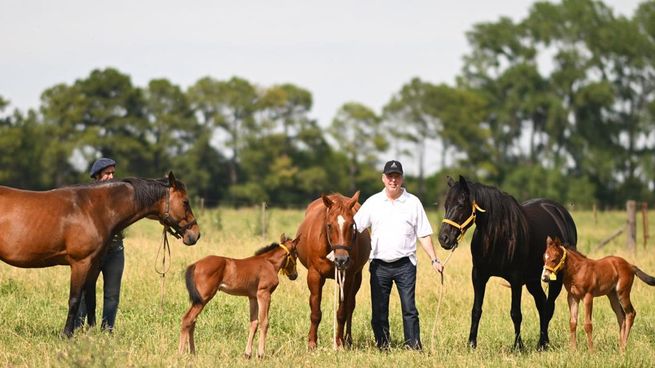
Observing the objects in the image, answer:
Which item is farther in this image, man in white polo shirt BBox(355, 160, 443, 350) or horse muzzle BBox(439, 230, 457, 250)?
man in white polo shirt BBox(355, 160, 443, 350)

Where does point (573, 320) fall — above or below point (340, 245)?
below

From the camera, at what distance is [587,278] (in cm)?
937

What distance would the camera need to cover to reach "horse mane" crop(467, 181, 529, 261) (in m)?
9.73

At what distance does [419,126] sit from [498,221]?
52221 mm

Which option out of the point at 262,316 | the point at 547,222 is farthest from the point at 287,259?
the point at 547,222

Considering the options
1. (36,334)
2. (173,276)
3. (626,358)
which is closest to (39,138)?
(173,276)

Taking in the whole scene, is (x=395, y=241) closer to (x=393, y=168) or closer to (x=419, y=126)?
(x=393, y=168)

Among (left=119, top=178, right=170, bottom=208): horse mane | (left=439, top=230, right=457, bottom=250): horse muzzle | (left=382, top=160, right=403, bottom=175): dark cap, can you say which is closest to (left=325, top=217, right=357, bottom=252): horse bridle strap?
(left=382, top=160, right=403, bottom=175): dark cap

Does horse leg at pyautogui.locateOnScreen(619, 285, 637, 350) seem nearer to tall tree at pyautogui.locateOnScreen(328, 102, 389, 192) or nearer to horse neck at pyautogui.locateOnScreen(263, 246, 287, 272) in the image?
horse neck at pyautogui.locateOnScreen(263, 246, 287, 272)

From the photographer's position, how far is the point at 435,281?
13.6 m

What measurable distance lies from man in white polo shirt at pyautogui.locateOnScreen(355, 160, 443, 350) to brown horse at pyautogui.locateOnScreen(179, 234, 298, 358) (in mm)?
923

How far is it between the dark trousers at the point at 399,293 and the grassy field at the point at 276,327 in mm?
256

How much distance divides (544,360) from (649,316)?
4079 millimetres

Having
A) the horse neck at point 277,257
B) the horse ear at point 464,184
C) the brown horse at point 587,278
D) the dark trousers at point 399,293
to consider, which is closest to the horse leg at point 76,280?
the horse neck at point 277,257
